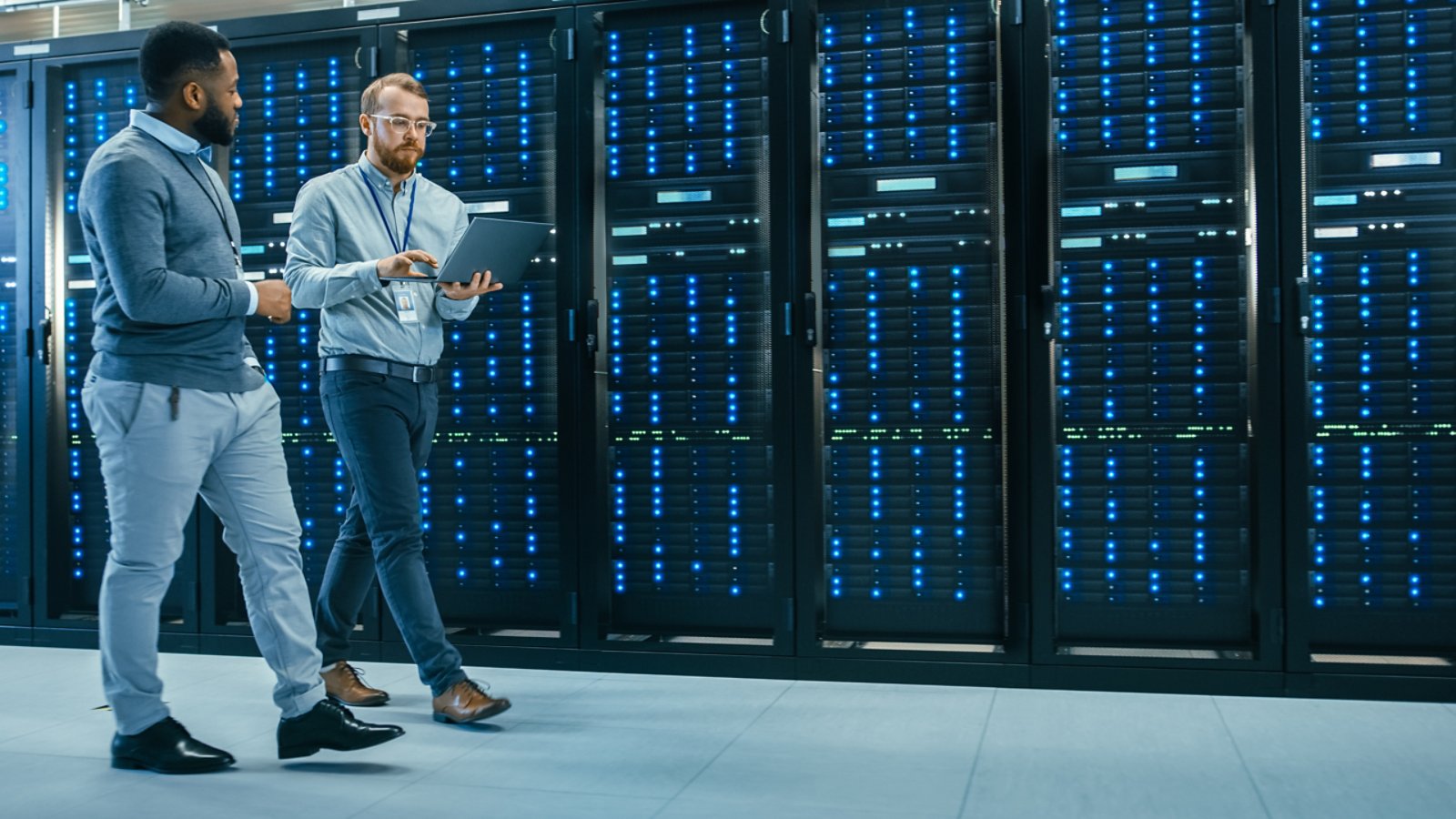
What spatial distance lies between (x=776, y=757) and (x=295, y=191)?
257 cm

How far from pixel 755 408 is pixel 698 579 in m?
0.56

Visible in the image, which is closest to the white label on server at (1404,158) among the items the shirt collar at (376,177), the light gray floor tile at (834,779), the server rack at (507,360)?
the light gray floor tile at (834,779)

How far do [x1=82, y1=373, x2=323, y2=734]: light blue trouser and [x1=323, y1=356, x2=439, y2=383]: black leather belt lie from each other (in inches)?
11.4

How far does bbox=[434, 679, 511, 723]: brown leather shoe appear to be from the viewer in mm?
2826

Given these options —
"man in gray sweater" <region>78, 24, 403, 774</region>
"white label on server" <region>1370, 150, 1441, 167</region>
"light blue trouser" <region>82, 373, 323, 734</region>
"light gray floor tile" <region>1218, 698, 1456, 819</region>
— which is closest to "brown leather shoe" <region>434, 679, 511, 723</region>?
"man in gray sweater" <region>78, 24, 403, 774</region>

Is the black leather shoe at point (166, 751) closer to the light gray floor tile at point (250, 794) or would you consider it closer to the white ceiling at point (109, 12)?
the light gray floor tile at point (250, 794)

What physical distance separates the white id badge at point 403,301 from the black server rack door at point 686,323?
89 cm

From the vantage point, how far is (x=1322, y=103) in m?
3.19

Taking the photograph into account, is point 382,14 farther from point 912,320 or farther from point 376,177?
point 912,320

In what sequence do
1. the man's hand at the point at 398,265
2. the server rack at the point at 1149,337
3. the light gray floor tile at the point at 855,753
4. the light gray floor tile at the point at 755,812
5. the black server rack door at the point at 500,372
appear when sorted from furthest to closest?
1. the black server rack door at the point at 500,372
2. the server rack at the point at 1149,337
3. the man's hand at the point at 398,265
4. the light gray floor tile at the point at 855,753
5. the light gray floor tile at the point at 755,812

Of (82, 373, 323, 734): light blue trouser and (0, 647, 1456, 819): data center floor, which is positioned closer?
(0, 647, 1456, 819): data center floor

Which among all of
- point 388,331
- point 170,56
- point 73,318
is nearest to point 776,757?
point 388,331

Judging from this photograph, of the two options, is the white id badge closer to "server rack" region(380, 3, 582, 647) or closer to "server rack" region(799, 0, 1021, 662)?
"server rack" region(380, 3, 582, 647)

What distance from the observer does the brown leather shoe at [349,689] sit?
309cm
